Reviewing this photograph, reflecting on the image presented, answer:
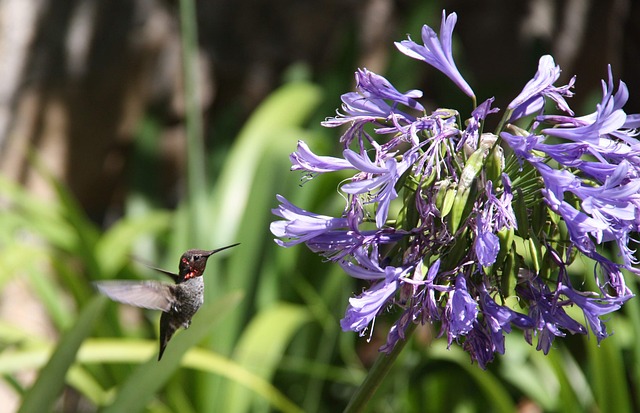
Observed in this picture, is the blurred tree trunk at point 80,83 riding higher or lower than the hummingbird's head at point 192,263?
lower

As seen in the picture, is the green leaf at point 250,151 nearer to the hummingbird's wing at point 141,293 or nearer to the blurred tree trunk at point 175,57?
the blurred tree trunk at point 175,57

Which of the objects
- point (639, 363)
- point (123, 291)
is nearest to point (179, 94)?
point (639, 363)

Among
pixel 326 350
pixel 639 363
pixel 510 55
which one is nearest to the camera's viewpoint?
pixel 639 363

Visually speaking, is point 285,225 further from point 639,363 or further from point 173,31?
point 173,31

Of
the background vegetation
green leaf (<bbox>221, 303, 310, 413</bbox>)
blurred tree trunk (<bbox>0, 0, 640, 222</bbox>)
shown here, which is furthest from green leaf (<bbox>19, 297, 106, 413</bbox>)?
blurred tree trunk (<bbox>0, 0, 640, 222</bbox>)

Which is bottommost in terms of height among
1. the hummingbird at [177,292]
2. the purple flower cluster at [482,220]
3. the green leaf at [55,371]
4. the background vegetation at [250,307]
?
the background vegetation at [250,307]

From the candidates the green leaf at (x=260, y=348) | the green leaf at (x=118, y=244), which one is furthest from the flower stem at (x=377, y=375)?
the green leaf at (x=118, y=244)

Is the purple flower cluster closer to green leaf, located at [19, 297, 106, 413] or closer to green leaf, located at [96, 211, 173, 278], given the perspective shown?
green leaf, located at [19, 297, 106, 413]
